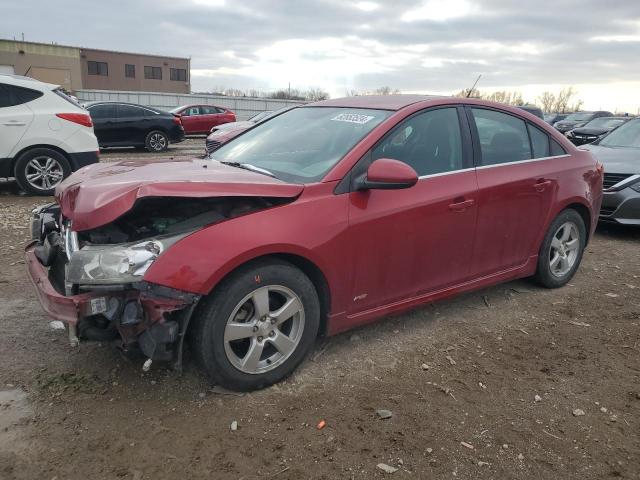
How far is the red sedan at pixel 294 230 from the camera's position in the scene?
2670 millimetres

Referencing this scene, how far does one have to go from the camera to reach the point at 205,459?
247cm

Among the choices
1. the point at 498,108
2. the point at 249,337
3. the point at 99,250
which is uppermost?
the point at 498,108

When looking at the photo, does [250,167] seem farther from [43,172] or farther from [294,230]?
[43,172]

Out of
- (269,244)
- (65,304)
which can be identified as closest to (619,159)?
(269,244)

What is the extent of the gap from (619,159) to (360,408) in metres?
6.14

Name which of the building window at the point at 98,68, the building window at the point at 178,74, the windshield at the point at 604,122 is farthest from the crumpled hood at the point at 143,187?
the building window at the point at 178,74

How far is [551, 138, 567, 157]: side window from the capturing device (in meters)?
4.55

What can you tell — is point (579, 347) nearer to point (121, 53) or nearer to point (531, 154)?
point (531, 154)

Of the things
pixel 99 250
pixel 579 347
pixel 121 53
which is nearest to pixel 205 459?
pixel 99 250

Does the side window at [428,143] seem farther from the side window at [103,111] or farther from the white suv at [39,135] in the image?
the side window at [103,111]

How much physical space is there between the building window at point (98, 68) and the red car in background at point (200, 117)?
46396 millimetres

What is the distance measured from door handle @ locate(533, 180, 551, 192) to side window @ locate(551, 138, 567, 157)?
365mm

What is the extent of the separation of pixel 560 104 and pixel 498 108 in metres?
88.4

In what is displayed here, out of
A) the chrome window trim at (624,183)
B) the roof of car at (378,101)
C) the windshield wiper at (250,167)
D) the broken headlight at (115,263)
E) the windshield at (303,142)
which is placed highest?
the roof of car at (378,101)
